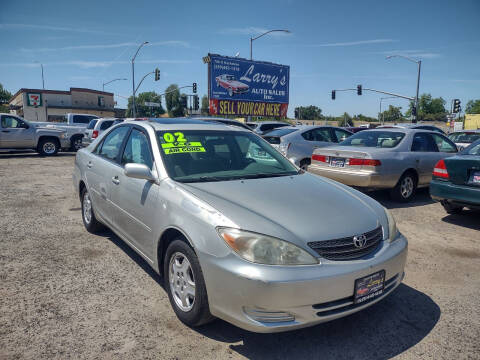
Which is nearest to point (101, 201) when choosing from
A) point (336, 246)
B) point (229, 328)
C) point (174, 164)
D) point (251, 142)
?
point (174, 164)

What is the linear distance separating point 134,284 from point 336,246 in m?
2.09

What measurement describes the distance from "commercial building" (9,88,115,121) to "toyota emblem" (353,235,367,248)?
187 ft

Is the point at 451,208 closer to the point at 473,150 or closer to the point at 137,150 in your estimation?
the point at 473,150

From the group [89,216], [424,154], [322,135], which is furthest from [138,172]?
[322,135]

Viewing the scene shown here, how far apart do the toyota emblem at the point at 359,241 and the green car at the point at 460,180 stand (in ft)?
11.9

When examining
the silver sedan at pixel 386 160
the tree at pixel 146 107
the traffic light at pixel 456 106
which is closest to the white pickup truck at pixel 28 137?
the silver sedan at pixel 386 160

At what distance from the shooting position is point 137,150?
12.5 feet

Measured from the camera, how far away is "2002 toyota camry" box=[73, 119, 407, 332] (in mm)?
2307

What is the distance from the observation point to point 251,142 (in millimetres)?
4141

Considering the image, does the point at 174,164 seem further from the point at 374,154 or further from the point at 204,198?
the point at 374,154

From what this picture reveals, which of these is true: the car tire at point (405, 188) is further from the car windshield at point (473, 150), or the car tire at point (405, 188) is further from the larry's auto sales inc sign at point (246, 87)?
the larry's auto sales inc sign at point (246, 87)

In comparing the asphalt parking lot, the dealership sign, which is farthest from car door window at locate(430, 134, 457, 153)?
the dealership sign

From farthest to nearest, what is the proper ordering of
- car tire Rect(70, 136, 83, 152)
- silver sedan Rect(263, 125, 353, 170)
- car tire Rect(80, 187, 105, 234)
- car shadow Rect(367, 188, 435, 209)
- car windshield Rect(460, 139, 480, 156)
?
car tire Rect(70, 136, 83, 152)
silver sedan Rect(263, 125, 353, 170)
car shadow Rect(367, 188, 435, 209)
car windshield Rect(460, 139, 480, 156)
car tire Rect(80, 187, 105, 234)

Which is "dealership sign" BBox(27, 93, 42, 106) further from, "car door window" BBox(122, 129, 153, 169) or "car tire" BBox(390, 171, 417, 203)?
"car door window" BBox(122, 129, 153, 169)
